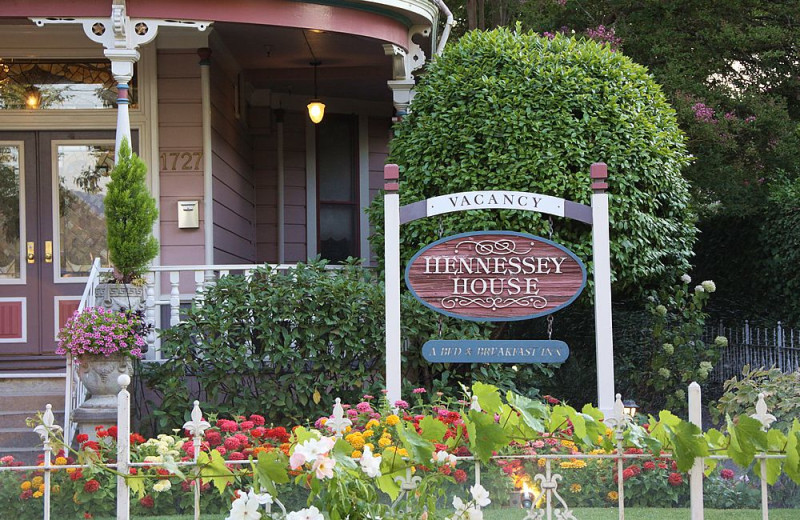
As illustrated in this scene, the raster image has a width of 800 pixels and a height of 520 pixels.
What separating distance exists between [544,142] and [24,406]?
16.5 ft

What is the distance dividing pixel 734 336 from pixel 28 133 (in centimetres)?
834

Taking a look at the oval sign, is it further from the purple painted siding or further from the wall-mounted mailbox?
the purple painted siding

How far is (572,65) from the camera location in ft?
29.6

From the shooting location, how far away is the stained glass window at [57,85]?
962 cm

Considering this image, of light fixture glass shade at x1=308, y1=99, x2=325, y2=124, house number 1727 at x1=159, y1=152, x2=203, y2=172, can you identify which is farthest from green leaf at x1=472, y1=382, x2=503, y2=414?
light fixture glass shade at x1=308, y1=99, x2=325, y2=124

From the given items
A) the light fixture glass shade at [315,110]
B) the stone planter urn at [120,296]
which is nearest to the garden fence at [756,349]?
the light fixture glass shade at [315,110]

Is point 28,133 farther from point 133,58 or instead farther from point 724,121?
point 724,121

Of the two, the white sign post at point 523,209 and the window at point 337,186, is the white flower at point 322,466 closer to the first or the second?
the white sign post at point 523,209

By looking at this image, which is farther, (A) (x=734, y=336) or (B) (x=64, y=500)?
(A) (x=734, y=336)

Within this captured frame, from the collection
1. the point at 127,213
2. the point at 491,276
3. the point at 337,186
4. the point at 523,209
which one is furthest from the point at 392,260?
the point at 337,186

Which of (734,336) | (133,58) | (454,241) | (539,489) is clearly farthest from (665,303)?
(539,489)

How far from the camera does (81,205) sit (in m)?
9.66

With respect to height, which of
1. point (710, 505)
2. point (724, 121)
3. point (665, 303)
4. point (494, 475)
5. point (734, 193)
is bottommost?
point (710, 505)

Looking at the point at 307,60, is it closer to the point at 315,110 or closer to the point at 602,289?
the point at 315,110
